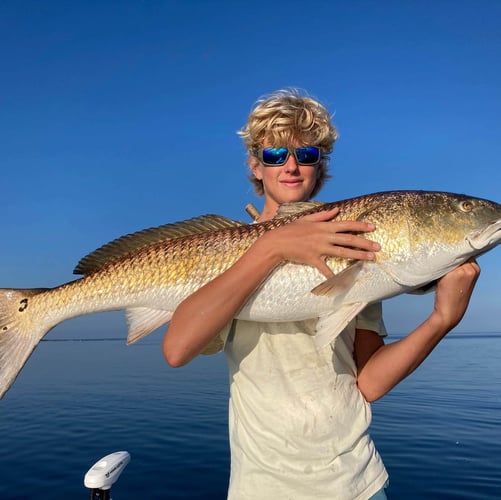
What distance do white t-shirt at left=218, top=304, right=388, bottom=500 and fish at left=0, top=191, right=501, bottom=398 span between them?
21cm

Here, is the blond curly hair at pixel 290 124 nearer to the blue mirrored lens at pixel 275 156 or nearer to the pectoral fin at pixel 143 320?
the blue mirrored lens at pixel 275 156

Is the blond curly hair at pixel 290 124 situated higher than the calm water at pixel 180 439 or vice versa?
the blond curly hair at pixel 290 124

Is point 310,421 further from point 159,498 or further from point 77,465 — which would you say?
point 77,465

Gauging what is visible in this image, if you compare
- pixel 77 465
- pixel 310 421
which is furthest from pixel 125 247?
pixel 77 465

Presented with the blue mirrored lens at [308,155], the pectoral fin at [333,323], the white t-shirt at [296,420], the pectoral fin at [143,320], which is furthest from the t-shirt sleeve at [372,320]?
the pectoral fin at [143,320]

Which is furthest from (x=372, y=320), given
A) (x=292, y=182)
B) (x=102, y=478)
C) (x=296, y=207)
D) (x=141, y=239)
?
(x=102, y=478)

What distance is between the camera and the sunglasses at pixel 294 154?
139 inches

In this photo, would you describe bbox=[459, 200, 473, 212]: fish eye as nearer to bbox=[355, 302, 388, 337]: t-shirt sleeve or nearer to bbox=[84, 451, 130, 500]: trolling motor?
bbox=[355, 302, 388, 337]: t-shirt sleeve

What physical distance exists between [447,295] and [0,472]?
29.9 ft

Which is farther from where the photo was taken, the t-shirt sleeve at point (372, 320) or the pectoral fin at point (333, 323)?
the t-shirt sleeve at point (372, 320)

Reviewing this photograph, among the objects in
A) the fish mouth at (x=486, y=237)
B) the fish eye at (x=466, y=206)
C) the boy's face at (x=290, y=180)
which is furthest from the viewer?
the boy's face at (x=290, y=180)

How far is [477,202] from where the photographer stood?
3.07 metres

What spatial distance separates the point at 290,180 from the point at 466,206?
1.15m

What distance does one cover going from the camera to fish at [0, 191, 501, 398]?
9.72 ft
